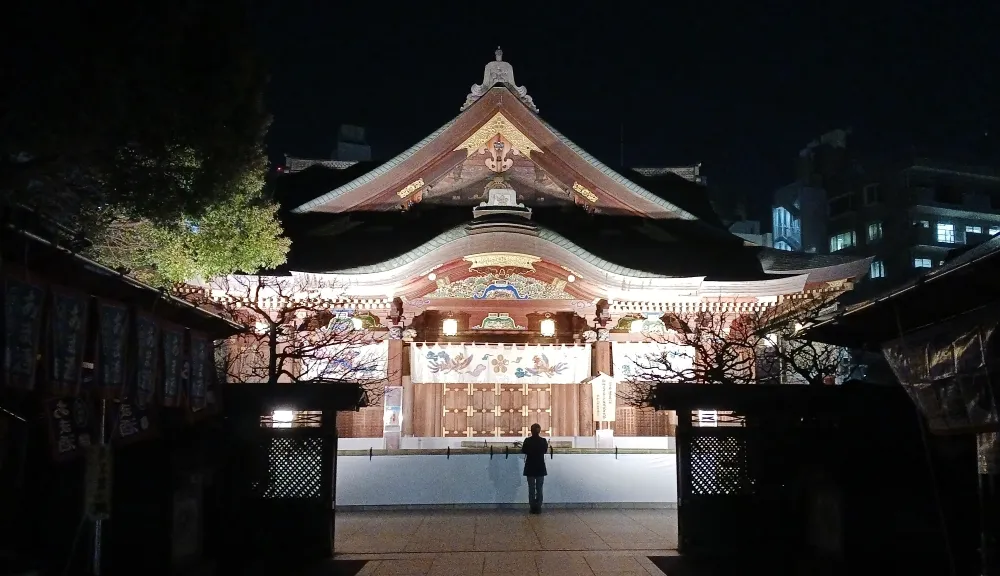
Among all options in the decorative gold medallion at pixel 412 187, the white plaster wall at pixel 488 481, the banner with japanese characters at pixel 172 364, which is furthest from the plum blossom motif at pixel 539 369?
the banner with japanese characters at pixel 172 364

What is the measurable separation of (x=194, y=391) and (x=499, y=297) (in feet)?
37.3

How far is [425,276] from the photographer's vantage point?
18.2m

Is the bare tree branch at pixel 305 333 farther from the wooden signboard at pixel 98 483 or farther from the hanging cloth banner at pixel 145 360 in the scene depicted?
the wooden signboard at pixel 98 483

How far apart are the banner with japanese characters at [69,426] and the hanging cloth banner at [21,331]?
3.27 feet

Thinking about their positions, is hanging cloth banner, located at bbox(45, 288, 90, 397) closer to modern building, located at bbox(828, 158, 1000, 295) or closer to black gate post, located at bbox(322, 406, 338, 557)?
black gate post, located at bbox(322, 406, 338, 557)

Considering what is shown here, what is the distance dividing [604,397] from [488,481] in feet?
15.8

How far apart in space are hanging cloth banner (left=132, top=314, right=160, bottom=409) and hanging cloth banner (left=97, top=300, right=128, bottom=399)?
18 centimetres

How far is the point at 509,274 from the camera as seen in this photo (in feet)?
61.9

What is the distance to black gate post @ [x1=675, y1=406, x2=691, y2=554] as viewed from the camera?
966 centimetres

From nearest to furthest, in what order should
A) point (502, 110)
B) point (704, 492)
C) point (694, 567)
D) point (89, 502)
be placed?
point (89, 502) → point (694, 567) → point (704, 492) → point (502, 110)

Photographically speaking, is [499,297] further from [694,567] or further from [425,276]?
[694,567]

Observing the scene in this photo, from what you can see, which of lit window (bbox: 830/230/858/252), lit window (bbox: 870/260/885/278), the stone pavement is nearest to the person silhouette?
the stone pavement

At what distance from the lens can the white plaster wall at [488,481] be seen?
14.1 m

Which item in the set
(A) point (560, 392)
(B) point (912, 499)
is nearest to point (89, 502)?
(B) point (912, 499)
